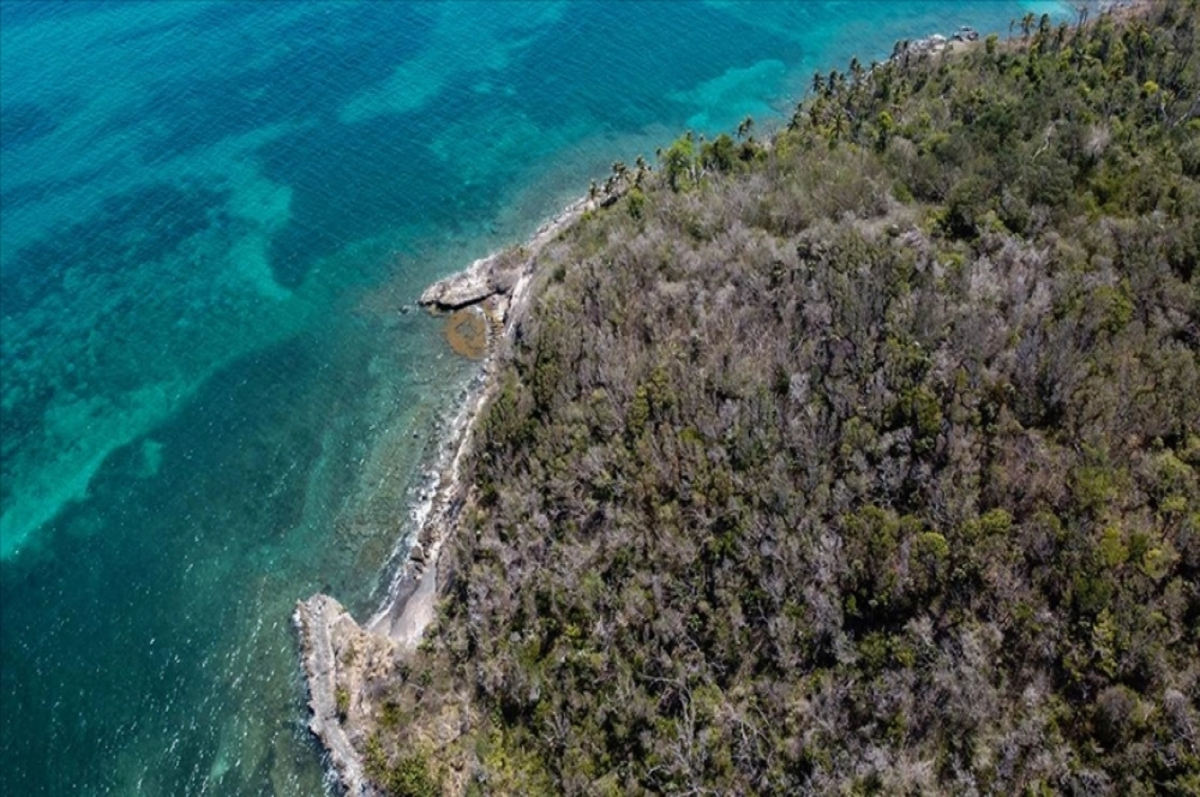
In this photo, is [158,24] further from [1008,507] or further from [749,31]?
[1008,507]

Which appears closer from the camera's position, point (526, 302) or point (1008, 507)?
point (1008, 507)

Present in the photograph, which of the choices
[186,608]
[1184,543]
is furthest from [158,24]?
[1184,543]

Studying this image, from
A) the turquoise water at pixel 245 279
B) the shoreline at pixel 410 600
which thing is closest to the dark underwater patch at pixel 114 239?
the turquoise water at pixel 245 279

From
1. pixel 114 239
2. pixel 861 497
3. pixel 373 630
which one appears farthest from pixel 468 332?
pixel 861 497

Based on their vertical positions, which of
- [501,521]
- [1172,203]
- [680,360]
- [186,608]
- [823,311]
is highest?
[1172,203]

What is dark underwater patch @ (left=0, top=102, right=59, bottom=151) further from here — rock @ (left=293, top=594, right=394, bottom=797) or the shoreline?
rock @ (left=293, top=594, right=394, bottom=797)

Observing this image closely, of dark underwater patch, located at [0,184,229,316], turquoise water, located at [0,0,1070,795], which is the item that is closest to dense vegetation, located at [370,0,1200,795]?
turquoise water, located at [0,0,1070,795]

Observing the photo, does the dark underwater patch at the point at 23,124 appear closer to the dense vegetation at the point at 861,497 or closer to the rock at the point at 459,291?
the rock at the point at 459,291
